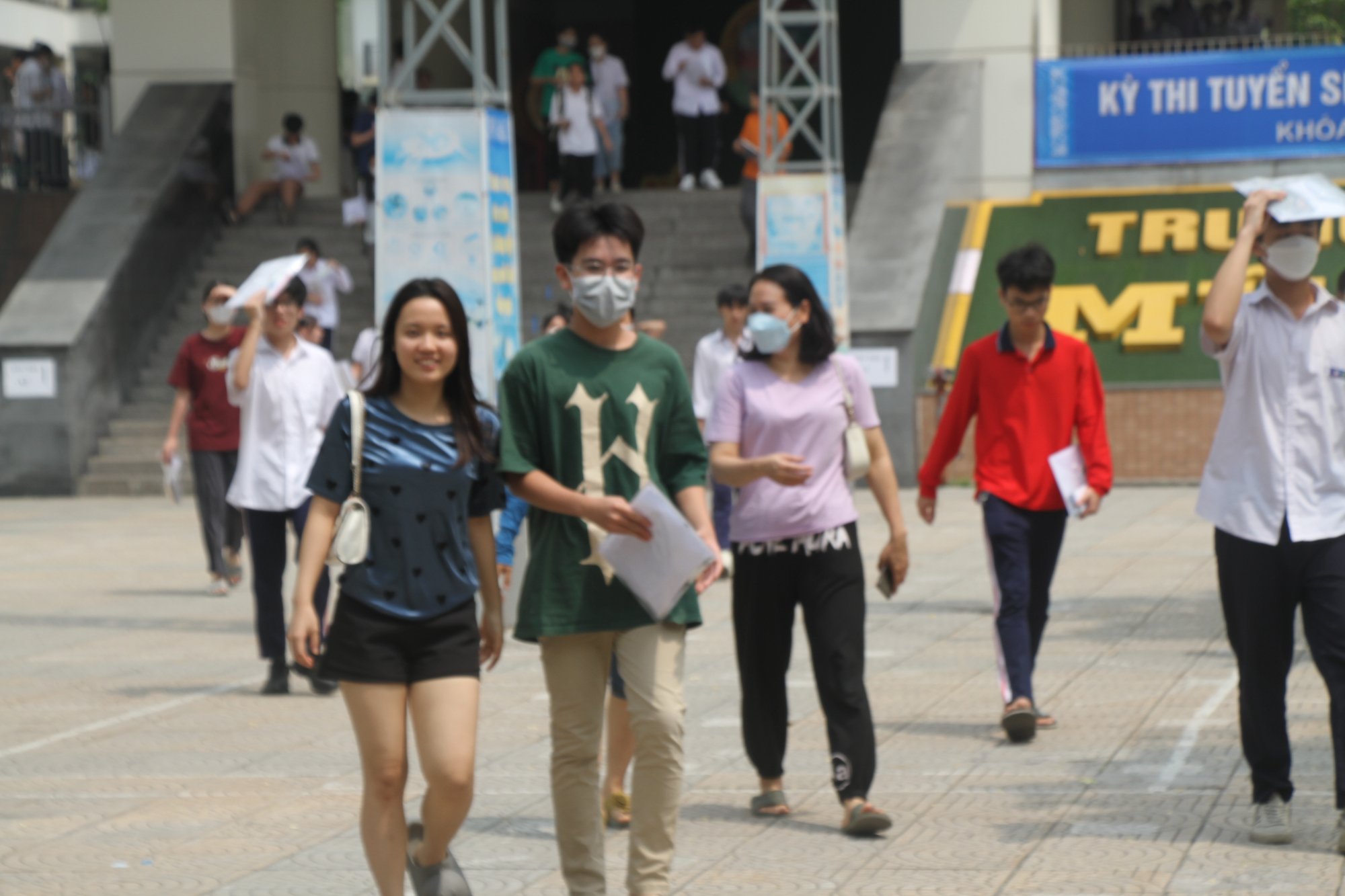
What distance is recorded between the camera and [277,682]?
9.23 meters

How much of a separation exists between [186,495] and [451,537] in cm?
1598

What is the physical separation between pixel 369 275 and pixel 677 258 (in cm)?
348

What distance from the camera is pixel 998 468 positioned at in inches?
312

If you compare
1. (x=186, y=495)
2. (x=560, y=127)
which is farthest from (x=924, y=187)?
(x=186, y=495)

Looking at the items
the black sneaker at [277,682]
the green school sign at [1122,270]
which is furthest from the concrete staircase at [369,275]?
the black sneaker at [277,682]

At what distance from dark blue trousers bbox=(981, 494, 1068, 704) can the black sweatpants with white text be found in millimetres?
1421

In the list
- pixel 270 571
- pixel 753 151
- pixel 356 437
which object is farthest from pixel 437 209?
pixel 753 151

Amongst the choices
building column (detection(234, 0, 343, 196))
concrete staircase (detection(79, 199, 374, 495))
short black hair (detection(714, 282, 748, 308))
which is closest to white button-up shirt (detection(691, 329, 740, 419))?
short black hair (detection(714, 282, 748, 308))

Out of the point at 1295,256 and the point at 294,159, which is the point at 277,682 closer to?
the point at 1295,256

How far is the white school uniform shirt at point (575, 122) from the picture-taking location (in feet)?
75.2

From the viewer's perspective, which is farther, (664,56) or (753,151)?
(664,56)

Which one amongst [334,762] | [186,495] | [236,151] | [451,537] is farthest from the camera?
[236,151]

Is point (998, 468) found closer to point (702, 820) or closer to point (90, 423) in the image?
point (702, 820)

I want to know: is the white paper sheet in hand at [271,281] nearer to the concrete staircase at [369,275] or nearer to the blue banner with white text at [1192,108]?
the concrete staircase at [369,275]
